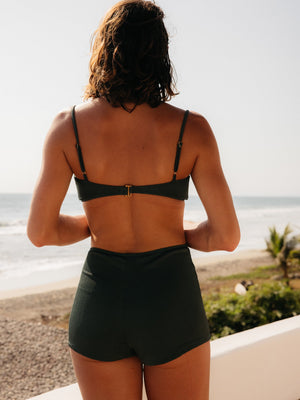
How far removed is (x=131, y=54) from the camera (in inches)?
41.3

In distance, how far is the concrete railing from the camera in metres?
2.15

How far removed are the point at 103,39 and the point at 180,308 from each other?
758 mm

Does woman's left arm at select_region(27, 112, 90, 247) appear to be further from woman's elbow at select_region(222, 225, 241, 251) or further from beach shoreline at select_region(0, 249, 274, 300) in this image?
beach shoreline at select_region(0, 249, 274, 300)

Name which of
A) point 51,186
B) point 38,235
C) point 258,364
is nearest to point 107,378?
point 38,235

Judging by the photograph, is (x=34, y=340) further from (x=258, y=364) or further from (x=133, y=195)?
(x=133, y=195)

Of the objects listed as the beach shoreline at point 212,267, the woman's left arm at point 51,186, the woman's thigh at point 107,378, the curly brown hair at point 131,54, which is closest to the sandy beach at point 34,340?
the beach shoreline at point 212,267

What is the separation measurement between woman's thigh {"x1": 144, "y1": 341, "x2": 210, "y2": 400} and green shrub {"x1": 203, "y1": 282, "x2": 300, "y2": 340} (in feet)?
12.8

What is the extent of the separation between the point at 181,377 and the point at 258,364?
1.43 metres

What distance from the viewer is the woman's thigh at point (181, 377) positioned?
1042 millimetres

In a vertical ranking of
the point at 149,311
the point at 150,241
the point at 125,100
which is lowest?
the point at 149,311

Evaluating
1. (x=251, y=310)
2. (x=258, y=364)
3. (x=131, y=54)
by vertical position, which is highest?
(x=131, y=54)

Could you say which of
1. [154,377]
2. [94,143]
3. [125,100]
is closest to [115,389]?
[154,377]

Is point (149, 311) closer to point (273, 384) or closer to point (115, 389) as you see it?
point (115, 389)

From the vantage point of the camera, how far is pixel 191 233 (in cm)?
Result: 116
